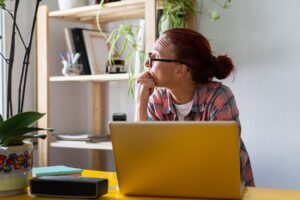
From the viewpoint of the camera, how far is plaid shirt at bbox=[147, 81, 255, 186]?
1.71 metres

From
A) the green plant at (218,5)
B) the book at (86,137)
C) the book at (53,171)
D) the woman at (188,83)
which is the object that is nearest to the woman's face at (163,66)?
the woman at (188,83)

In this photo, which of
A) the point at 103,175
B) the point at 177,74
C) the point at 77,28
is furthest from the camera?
the point at 77,28

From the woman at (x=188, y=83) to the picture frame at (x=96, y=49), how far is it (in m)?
0.97

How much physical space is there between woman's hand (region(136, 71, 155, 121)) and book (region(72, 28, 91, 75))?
96cm

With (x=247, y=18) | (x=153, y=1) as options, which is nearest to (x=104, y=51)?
(x=153, y=1)

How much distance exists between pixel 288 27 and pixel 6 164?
1.62 meters

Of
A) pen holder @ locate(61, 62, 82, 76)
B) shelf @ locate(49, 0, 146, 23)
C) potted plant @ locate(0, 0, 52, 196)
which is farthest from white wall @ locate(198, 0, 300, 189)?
potted plant @ locate(0, 0, 52, 196)

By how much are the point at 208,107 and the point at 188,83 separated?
0.14m

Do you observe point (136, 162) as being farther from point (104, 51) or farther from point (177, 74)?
point (104, 51)

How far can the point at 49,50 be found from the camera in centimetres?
284

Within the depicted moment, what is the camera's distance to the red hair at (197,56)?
1765mm

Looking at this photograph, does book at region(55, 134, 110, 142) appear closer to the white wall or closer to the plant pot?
the white wall

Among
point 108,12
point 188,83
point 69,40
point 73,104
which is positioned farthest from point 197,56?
point 73,104

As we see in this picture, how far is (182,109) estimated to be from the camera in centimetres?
184
